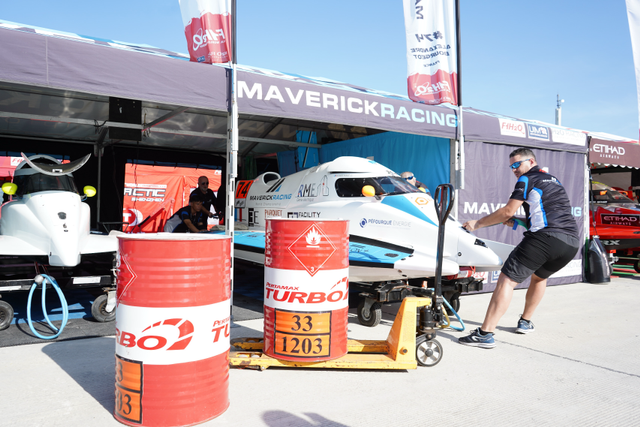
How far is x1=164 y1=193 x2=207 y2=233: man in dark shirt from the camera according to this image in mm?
8788

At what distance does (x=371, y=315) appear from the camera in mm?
5191

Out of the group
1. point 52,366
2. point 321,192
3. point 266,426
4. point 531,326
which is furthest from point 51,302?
point 531,326

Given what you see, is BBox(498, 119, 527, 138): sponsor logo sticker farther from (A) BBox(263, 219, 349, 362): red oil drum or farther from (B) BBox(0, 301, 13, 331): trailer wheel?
(B) BBox(0, 301, 13, 331): trailer wheel

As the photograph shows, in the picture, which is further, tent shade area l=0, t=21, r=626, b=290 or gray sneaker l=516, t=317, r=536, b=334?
gray sneaker l=516, t=317, r=536, b=334

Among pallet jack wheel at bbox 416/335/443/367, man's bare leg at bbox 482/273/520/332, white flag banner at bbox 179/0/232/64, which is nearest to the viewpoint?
pallet jack wheel at bbox 416/335/443/367

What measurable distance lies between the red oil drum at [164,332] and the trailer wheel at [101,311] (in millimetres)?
2684

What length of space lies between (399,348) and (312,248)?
1037mm

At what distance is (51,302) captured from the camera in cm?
601

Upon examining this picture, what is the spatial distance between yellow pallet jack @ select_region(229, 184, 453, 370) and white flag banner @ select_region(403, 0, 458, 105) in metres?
3.39

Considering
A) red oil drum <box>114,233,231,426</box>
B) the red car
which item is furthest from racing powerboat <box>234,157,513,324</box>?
the red car

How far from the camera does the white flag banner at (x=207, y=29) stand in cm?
487

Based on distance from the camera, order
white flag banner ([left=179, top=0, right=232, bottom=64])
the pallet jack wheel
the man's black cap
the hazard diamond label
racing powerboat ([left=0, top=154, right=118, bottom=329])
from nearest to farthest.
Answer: the hazard diamond label, the pallet jack wheel, racing powerboat ([left=0, top=154, right=118, bottom=329]), white flag banner ([left=179, top=0, right=232, bottom=64]), the man's black cap

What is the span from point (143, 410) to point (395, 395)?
5.22 ft

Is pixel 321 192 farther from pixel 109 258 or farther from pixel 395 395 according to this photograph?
pixel 395 395
